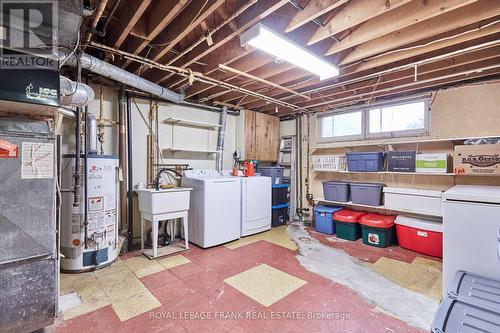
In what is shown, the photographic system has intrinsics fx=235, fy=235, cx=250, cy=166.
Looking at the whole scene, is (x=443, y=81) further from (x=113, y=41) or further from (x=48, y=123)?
(x=48, y=123)

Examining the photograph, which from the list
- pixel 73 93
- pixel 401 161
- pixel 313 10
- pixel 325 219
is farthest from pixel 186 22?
pixel 325 219

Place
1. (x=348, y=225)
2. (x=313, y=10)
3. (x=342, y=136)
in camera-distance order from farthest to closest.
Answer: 1. (x=342, y=136)
2. (x=348, y=225)
3. (x=313, y=10)

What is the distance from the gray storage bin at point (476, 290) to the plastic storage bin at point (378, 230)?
2338 millimetres

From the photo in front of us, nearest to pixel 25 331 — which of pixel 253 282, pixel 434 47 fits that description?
pixel 253 282

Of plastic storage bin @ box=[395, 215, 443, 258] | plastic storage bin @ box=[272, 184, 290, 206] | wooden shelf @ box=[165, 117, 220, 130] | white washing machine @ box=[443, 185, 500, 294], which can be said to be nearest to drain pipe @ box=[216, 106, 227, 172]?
wooden shelf @ box=[165, 117, 220, 130]

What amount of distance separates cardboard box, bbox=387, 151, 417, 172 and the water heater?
3.89 meters

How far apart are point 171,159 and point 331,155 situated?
2906 millimetres

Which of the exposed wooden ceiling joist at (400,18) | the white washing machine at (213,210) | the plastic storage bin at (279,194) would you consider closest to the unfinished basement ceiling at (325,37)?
the exposed wooden ceiling joist at (400,18)

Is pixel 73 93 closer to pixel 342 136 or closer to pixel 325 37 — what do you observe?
pixel 325 37

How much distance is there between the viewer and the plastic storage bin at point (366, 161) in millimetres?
3721

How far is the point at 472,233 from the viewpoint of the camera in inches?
51.9

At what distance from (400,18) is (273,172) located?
318 cm

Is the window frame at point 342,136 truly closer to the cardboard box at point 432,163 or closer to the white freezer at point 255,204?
the cardboard box at point 432,163

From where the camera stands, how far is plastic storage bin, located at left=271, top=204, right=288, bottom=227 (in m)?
4.57
